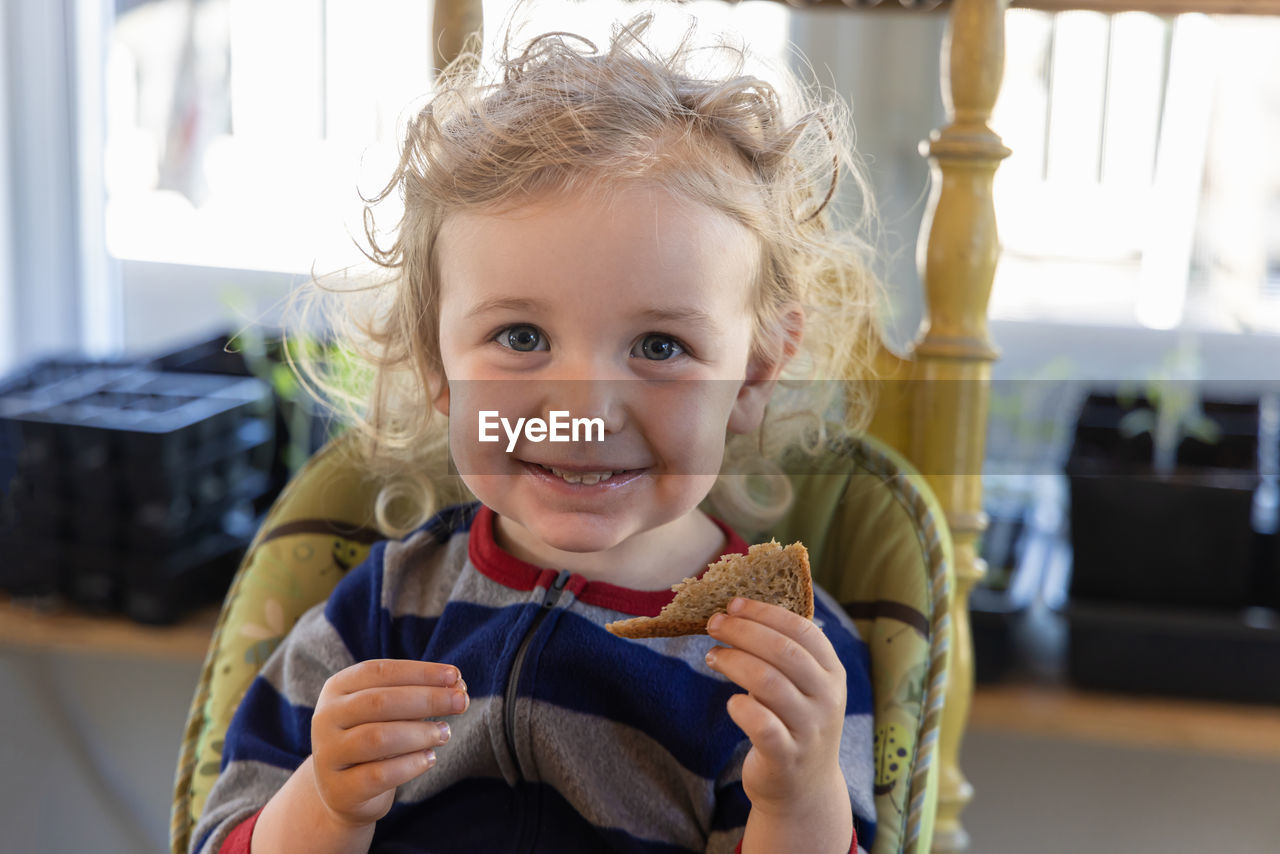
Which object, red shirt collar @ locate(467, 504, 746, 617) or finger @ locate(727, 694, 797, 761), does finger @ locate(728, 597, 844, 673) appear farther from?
red shirt collar @ locate(467, 504, 746, 617)

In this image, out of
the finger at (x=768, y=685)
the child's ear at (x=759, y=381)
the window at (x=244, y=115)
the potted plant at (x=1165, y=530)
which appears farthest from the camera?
the window at (x=244, y=115)

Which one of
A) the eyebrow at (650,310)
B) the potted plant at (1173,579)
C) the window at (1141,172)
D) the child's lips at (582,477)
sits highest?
the window at (1141,172)

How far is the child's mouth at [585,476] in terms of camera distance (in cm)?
68

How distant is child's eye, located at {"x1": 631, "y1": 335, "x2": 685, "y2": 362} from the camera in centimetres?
66

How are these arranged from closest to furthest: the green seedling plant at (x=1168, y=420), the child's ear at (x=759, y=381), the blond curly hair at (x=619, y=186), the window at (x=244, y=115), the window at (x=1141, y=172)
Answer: the blond curly hair at (x=619, y=186) < the child's ear at (x=759, y=381) < the green seedling plant at (x=1168, y=420) < the window at (x=1141, y=172) < the window at (x=244, y=115)

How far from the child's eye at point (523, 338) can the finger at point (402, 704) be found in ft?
0.65

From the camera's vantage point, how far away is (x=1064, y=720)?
3.87ft

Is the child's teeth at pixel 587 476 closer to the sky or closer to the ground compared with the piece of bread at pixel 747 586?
closer to the sky

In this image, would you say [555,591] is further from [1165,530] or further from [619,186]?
[1165,530]

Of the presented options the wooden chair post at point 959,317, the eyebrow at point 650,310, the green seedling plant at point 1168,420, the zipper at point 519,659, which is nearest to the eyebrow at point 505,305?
the eyebrow at point 650,310

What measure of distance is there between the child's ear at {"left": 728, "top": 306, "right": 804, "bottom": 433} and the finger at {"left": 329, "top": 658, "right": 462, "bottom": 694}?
286 mm

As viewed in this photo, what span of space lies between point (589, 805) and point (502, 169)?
408 mm

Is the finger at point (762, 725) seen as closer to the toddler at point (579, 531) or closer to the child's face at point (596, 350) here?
the toddler at point (579, 531)

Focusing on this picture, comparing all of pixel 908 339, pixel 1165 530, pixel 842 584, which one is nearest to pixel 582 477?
pixel 842 584
